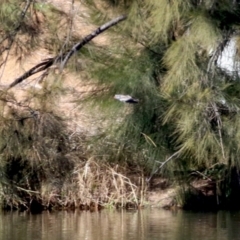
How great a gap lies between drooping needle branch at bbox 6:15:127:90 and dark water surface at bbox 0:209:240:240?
114 centimetres

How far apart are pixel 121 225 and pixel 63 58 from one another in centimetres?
141

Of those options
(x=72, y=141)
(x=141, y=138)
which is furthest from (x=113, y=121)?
(x=72, y=141)

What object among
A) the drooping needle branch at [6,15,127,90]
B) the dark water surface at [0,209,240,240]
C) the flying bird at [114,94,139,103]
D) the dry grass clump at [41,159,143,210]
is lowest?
the dark water surface at [0,209,240,240]

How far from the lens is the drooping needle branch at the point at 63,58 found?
7.93m

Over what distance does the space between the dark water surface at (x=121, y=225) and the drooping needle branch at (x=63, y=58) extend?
3.74ft

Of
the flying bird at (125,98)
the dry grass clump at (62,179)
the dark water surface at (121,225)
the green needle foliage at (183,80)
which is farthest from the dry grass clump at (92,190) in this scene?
the flying bird at (125,98)

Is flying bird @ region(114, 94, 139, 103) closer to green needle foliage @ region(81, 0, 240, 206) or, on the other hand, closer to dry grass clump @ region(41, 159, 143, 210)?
green needle foliage @ region(81, 0, 240, 206)

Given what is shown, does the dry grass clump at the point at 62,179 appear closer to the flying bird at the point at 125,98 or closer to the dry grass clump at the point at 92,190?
the dry grass clump at the point at 92,190

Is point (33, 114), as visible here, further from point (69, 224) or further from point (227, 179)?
point (227, 179)

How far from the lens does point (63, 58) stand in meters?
8.02

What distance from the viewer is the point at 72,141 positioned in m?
8.57

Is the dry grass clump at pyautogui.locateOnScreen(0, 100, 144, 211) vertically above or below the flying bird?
below

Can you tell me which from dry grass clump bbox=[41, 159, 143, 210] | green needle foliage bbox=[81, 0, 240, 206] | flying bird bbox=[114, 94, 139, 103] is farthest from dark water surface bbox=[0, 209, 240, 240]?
flying bird bbox=[114, 94, 139, 103]

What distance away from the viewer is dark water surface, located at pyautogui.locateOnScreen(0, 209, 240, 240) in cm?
721
